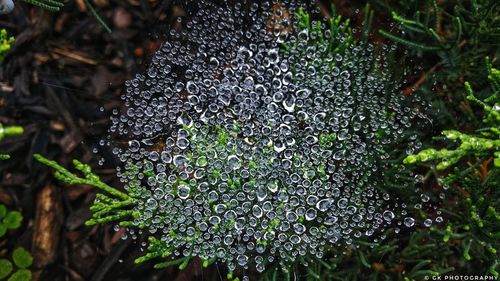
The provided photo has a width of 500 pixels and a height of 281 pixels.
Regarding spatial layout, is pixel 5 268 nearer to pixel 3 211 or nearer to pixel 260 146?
pixel 3 211

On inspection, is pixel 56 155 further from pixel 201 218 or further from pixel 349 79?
pixel 349 79

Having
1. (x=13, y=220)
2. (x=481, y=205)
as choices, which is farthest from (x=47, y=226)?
(x=481, y=205)

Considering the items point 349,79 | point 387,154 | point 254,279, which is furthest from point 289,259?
point 349,79

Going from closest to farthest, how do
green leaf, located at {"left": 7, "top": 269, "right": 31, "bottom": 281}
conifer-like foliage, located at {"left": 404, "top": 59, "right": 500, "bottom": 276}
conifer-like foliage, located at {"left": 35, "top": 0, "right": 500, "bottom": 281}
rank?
conifer-like foliage, located at {"left": 404, "top": 59, "right": 500, "bottom": 276} < conifer-like foliage, located at {"left": 35, "top": 0, "right": 500, "bottom": 281} < green leaf, located at {"left": 7, "top": 269, "right": 31, "bottom": 281}

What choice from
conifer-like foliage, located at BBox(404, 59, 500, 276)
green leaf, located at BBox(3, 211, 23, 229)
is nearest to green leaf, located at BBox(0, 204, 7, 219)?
green leaf, located at BBox(3, 211, 23, 229)

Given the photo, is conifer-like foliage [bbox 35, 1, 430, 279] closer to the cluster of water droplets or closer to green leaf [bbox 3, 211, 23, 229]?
the cluster of water droplets

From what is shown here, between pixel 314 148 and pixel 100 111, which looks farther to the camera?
pixel 100 111
